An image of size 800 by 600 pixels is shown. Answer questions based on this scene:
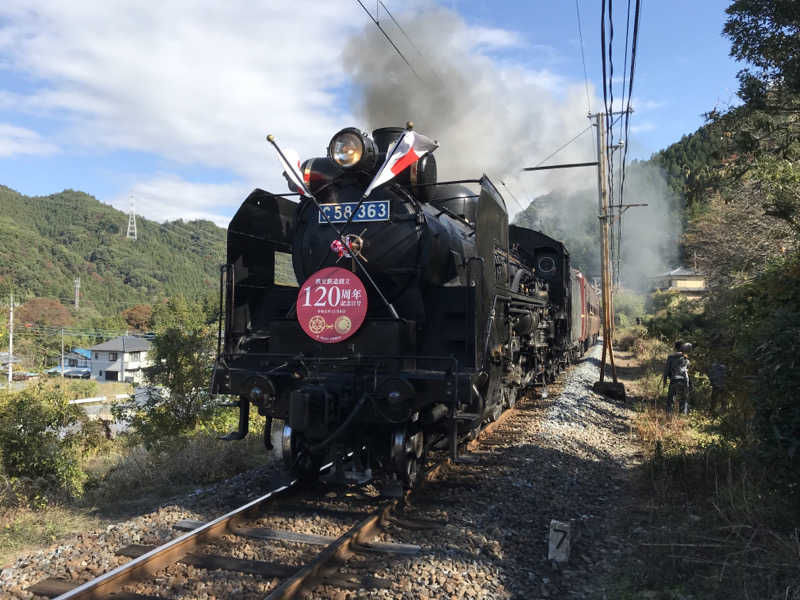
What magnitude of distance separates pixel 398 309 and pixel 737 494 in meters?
3.46

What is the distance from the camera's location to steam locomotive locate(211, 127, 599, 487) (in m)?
5.31

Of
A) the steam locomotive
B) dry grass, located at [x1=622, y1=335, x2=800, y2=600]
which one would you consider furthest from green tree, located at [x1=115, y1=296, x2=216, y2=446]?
dry grass, located at [x1=622, y1=335, x2=800, y2=600]

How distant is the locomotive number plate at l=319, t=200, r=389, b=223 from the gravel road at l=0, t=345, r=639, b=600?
2838mm

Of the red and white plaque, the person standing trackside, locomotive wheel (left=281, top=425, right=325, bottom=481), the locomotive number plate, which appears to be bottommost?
locomotive wheel (left=281, top=425, right=325, bottom=481)

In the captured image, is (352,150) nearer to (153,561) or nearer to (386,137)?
(386,137)

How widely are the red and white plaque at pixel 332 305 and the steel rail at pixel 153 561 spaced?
5.66 ft

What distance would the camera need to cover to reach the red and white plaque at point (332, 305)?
561 centimetres

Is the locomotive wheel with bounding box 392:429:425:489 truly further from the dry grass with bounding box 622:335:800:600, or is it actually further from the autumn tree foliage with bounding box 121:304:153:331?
the autumn tree foliage with bounding box 121:304:153:331

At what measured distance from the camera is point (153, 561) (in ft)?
13.0

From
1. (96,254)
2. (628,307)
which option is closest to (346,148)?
(628,307)

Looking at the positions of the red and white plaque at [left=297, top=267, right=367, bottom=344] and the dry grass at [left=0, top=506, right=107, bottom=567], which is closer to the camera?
the dry grass at [left=0, top=506, right=107, bottom=567]

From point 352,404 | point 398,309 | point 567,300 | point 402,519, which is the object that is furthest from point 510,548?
point 567,300

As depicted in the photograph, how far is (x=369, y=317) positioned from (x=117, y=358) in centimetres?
7141

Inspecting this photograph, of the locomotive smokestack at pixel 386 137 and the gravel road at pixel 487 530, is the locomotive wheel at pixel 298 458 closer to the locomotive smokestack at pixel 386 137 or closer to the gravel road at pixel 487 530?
the gravel road at pixel 487 530
